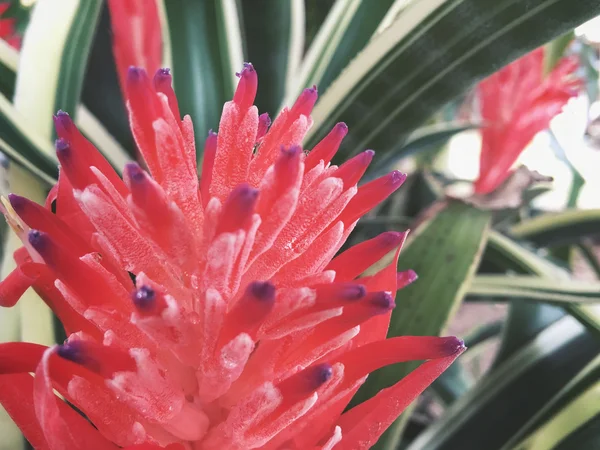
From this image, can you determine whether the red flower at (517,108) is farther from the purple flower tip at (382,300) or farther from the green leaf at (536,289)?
the purple flower tip at (382,300)

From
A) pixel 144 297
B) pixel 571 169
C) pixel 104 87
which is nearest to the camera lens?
pixel 144 297

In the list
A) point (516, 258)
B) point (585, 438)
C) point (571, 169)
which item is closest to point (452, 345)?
point (585, 438)

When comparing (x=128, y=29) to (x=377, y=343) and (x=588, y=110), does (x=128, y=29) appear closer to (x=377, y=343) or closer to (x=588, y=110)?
(x=377, y=343)

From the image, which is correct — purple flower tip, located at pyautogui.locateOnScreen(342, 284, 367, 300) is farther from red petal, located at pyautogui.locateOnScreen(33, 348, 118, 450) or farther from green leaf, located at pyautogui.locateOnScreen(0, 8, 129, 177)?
green leaf, located at pyautogui.locateOnScreen(0, 8, 129, 177)

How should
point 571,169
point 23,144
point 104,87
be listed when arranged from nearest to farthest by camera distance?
point 23,144 → point 104,87 → point 571,169

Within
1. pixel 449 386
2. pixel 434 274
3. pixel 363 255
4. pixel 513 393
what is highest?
pixel 363 255

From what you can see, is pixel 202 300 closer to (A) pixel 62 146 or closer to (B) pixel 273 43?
(A) pixel 62 146
